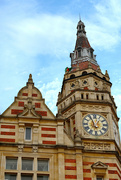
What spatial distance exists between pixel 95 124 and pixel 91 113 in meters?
1.07

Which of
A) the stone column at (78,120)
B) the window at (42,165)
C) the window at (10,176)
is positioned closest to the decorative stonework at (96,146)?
the stone column at (78,120)

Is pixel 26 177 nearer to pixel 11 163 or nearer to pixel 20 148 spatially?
pixel 11 163

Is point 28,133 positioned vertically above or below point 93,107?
below

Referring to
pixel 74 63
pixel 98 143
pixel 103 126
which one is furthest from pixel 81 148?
pixel 74 63

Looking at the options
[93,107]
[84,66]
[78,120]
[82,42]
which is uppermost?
[82,42]

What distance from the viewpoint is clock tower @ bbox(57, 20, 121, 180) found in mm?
24016

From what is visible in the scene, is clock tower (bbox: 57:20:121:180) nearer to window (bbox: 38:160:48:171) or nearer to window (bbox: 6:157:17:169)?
window (bbox: 38:160:48:171)

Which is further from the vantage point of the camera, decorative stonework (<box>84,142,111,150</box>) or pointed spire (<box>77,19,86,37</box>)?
pointed spire (<box>77,19,86,37</box>)

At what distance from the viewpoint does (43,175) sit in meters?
22.0

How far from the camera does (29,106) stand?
80.6ft

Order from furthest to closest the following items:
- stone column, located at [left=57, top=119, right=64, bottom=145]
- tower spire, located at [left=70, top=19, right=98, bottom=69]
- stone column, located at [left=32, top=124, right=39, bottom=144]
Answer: tower spire, located at [left=70, top=19, right=98, bottom=69]
stone column, located at [left=57, top=119, right=64, bottom=145]
stone column, located at [left=32, top=124, right=39, bottom=144]

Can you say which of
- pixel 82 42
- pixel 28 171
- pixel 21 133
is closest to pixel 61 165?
pixel 28 171

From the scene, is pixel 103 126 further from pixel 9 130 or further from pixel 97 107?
pixel 9 130

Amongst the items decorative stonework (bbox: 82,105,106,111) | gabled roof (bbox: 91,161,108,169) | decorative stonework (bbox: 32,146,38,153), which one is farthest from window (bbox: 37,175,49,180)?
decorative stonework (bbox: 82,105,106,111)
